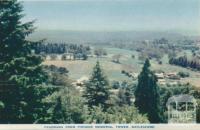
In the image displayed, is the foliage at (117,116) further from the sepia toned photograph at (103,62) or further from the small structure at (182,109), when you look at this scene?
the small structure at (182,109)

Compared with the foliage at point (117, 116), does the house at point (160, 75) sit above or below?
above

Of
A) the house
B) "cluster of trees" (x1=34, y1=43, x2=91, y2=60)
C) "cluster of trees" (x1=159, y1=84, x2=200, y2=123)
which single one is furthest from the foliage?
"cluster of trees" (x1=34, y1=43, x2=91, y2=60)

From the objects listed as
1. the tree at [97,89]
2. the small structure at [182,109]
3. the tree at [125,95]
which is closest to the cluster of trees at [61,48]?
the tree at [97,89]

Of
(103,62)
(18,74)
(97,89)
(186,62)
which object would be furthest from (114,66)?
(18,74)

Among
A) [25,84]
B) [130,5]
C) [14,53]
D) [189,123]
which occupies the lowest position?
[189,123]

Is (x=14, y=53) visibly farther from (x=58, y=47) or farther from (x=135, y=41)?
(x=135, y=41)

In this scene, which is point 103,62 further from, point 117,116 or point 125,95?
point 117,116

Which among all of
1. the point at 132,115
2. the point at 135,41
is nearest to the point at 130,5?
the point at 135,41
